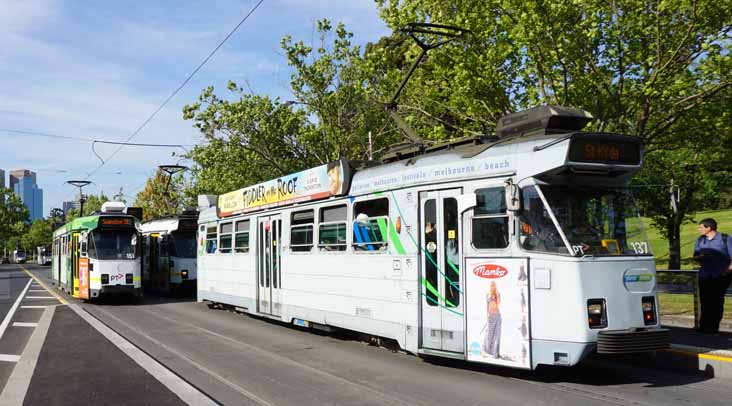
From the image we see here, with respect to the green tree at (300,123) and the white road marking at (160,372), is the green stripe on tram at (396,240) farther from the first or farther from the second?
the green tree at (300,123)

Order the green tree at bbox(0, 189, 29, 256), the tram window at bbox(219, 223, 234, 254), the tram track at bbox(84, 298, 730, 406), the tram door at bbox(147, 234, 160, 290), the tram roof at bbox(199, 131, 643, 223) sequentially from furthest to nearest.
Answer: the green tree at bbox(0, 189, 29, 256), the tram door at bbox(147, 234, 160, 290), the tram window at bbox(219, 223, 234, 254), the tram roof at bbox(199, 131, 643, 223), the tram track at bbox(84, 298, 730, 406)

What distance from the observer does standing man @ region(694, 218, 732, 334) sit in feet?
34.6

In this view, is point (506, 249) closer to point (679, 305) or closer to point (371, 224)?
point (371, 224)

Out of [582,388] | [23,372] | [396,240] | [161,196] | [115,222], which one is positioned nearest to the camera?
[582,388]

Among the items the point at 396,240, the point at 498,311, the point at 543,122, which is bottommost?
the point at 498,311

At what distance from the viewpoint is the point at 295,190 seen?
1383 cm

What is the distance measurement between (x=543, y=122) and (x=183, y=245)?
17931 mm

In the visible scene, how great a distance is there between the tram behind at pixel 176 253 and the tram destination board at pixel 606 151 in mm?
18495

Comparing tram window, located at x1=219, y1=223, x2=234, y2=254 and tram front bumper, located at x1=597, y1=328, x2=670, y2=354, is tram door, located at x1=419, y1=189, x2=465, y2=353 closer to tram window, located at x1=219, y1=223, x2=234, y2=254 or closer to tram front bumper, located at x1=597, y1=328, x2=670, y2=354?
tram front bumper, located at x1=597, y1=328, x2=670, y2=354

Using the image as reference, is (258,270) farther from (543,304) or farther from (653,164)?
(653,164)

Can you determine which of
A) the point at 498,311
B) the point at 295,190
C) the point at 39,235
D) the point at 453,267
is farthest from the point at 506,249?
the point at 39,235


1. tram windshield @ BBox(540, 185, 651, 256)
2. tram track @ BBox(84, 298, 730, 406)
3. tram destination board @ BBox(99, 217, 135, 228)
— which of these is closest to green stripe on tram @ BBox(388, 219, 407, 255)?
tram track @ BBox(84, 298, 730, 406)

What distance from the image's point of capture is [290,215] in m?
14.0

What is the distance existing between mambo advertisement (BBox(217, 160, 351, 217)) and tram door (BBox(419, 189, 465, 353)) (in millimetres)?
2544
